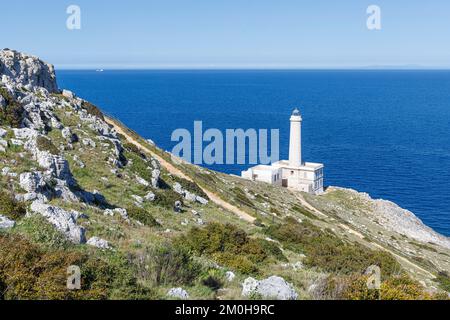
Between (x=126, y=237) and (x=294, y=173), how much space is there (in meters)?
57.5

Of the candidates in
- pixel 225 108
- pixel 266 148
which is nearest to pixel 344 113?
pixel 225 108

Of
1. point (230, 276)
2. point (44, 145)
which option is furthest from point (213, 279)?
point (44, 145)

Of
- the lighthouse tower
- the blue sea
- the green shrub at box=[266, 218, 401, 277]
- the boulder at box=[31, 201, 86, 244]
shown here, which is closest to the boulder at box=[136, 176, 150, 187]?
the green shrub at box=[266, 218, 401, 277]

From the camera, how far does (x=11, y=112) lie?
26.4 metres

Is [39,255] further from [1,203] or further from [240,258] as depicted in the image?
[240,258]

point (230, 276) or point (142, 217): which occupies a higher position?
point (230, 276)

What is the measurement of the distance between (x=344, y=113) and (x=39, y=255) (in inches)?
7020

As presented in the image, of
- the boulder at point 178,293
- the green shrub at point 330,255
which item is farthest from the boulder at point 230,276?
the green shrub at point 330,255

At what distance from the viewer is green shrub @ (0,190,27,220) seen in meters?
13.2

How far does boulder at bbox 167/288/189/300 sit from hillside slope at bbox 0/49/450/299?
28mm

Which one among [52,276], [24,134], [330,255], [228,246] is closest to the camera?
[52,276]

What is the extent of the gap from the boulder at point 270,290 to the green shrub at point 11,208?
7476 millimetres

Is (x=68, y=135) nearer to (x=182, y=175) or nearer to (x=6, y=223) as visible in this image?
(x=182, y=175)

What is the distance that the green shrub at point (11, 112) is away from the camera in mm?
25375
